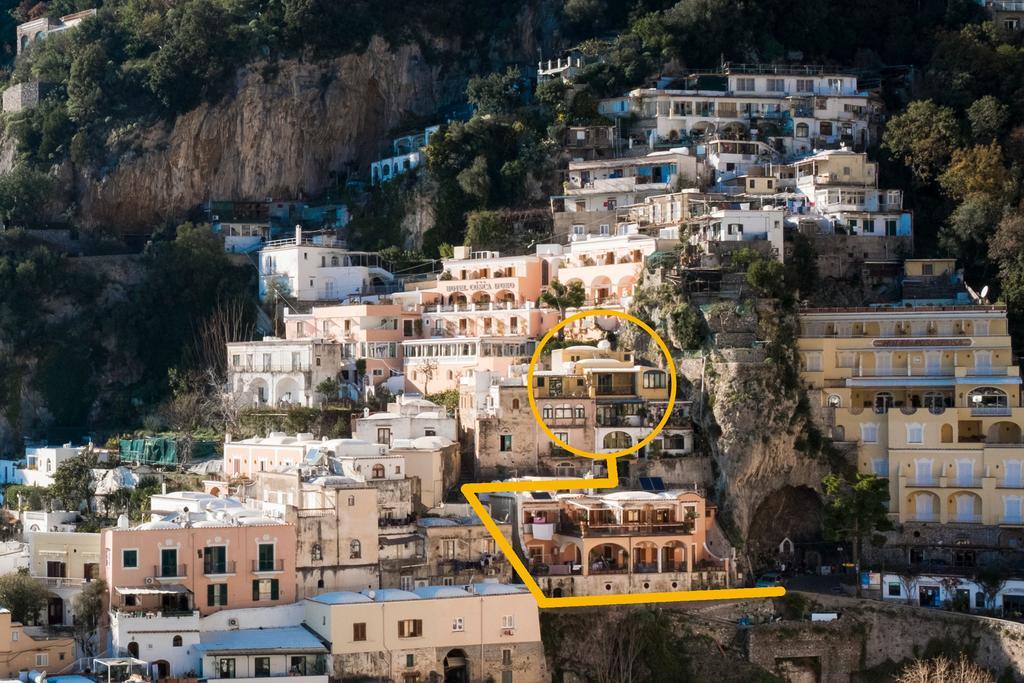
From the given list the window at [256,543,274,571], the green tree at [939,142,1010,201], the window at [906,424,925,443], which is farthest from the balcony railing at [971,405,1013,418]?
the window at [256,543,274,571]

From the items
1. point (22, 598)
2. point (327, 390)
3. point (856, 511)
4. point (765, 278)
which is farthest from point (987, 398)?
point (22, 598)

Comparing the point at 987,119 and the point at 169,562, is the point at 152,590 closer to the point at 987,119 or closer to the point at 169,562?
the point at 169,562

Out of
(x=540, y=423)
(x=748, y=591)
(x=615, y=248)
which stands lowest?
(x=748, y=591)

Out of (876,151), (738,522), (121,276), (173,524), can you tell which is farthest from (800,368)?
(121,276)

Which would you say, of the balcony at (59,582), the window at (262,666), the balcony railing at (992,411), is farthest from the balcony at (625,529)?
the balcony at (59,582)

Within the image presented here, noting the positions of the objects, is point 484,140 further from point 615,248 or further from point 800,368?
point 800,368

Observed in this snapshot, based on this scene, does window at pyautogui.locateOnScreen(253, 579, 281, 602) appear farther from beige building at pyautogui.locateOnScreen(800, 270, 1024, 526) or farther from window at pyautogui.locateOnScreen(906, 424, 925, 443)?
window at pyautogui.locateOnScreen(906, 424, 925, 443)

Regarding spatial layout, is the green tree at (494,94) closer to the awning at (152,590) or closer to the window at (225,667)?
the awning at (152,590)
